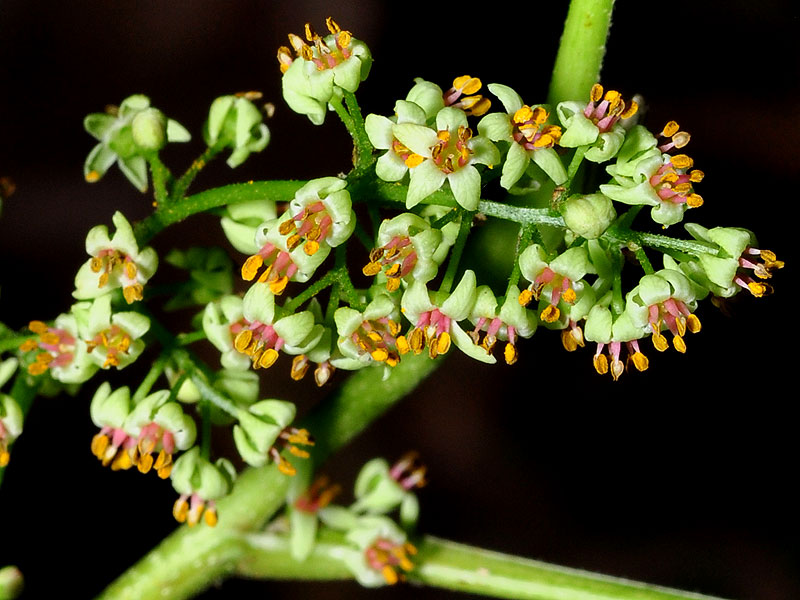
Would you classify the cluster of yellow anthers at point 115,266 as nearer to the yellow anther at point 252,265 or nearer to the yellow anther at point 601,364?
the yellow anther at point 252,265

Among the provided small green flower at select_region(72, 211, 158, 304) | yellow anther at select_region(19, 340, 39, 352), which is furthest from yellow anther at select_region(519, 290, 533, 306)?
yellow anther at select_region(19, 340, 39, 352)

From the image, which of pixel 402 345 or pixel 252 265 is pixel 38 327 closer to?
pixel 252 265

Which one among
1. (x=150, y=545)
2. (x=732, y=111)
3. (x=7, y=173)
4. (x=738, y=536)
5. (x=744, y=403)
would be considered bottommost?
(x=150, y=545)

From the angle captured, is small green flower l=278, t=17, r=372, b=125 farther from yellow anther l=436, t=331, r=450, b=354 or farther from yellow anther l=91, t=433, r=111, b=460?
yellow anther l=91, t=433, r=111, b=460

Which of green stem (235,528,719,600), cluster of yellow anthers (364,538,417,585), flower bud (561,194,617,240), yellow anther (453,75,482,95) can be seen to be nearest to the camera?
flower bud (561,194,617,240)

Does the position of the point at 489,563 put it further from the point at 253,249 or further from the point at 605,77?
the point at 605,77

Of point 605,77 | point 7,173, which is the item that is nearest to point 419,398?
point 605,77
